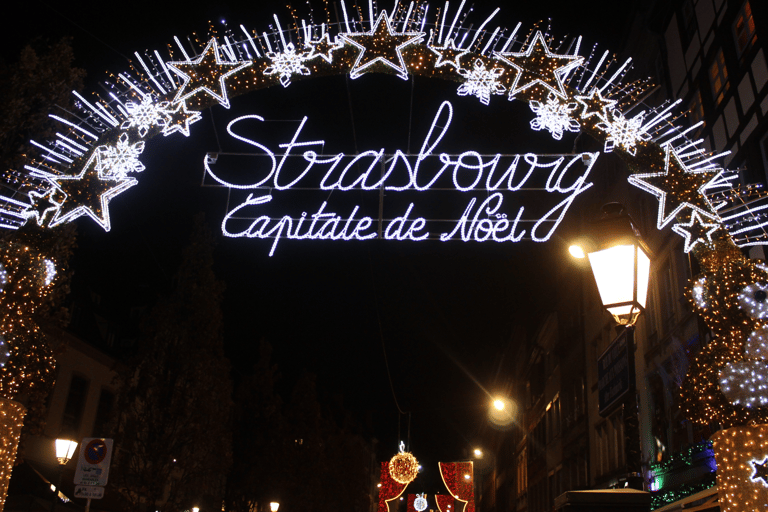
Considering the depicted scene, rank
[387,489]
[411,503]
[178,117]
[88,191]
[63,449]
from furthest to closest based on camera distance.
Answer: [411,503]
[387,489]
[63,449]
[178,117]
[88,191]

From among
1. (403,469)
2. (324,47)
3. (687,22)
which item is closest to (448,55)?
(324,47)

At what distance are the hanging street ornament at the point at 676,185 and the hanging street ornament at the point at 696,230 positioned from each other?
0.09 meters

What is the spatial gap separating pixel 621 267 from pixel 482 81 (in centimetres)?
307

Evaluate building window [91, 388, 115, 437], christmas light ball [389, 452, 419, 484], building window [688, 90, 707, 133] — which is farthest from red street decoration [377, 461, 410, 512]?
building window [688, 90, 707, 133]

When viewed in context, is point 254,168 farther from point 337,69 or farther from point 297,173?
point 337,69

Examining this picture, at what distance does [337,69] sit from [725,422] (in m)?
5.28

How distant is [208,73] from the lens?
25.3 feet

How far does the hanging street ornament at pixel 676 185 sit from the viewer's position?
18.7 feet

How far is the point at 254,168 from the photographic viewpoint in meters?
11.2

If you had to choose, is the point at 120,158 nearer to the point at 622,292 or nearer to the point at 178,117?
the point at 178,117

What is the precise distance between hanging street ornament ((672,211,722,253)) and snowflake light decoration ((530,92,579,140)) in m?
1.89

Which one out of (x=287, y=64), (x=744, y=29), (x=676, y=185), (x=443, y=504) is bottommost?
(x=676, y=185)

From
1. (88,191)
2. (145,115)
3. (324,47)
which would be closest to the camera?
(88,191)

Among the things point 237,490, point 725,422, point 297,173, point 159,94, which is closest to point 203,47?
point 159,94
